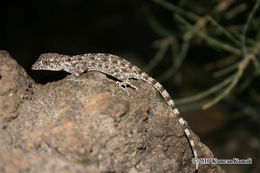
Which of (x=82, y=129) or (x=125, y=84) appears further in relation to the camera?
(x=125, y=84)

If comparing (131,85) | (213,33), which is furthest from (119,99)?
(213,33)

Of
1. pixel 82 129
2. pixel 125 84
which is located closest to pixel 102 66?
pixel 125 84

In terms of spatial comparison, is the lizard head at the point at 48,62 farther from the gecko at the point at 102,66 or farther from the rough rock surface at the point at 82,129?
the rough rock surface at the point at 82,129

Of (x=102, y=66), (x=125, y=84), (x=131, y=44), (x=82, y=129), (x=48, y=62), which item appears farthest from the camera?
(x=131, y=44)

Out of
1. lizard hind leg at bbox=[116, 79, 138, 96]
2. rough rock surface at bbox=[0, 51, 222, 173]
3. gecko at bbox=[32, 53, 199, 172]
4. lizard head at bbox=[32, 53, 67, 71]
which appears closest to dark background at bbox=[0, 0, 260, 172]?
gecko at bbox=[32, 53, 199, 172]

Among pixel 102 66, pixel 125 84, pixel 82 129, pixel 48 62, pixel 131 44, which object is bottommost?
pixel 82 129

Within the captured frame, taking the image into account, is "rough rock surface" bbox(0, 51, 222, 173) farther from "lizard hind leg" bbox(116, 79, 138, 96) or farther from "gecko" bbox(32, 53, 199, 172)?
"gecko" bbox(32, 53, 199, 172)

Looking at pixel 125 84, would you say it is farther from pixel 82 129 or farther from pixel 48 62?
pixel 48 62
